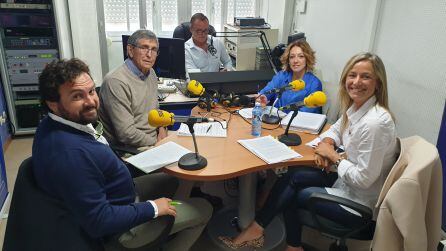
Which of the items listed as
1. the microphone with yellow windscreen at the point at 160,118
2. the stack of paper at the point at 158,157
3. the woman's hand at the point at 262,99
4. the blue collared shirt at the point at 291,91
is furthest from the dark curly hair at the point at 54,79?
the blue collared shirt at the point at 291,91

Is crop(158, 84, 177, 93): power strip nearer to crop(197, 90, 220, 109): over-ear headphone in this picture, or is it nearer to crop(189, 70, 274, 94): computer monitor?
crop(189, 70, 274, 94): computer monitor

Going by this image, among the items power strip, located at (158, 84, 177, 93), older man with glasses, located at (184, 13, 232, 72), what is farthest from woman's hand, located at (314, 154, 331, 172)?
older man with glasses, located at (184, 13, 232, 72)

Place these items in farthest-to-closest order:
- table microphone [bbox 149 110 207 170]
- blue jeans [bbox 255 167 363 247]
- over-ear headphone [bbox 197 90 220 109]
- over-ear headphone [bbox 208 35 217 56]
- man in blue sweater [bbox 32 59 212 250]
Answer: over-ear headphone [bbox 208 35 217 56] → over-ear headphone [bbox 197 90 220 109] → blue jeans [bbox 255 167 363 247] → table microphone [bbox 149 110 207 170] → man in blue sweater [bbox 32 59 212 250]

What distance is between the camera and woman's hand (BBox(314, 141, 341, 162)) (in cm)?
173

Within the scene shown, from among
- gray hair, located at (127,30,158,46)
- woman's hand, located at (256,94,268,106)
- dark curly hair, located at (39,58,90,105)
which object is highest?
gray hair, located at (127,30,158,46)

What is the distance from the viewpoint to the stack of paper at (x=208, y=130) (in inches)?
79.8

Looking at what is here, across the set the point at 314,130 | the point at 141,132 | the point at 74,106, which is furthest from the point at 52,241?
the point at 314,130

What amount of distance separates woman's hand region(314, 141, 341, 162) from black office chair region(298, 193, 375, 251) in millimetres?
243

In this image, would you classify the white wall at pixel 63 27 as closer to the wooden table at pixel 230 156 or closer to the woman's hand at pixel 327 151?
the wooden table at pixel 230 156

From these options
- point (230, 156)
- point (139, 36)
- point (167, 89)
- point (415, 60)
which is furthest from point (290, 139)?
point (167, 89)

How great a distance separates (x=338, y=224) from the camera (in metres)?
1.60

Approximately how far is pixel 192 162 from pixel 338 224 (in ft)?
2.44

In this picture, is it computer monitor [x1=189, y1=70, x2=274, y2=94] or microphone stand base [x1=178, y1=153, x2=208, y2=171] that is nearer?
microphone stand base [x1=178, y1=153, x2=208, y2=171]

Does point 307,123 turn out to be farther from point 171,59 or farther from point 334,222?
point 171,59
